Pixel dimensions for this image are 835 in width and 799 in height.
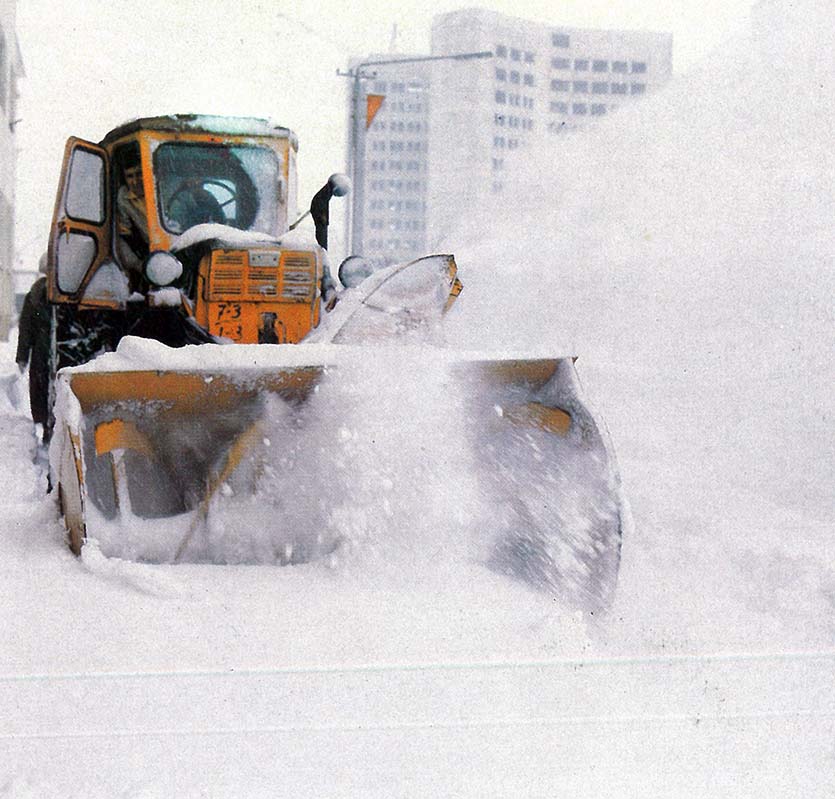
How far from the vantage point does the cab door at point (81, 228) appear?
5.26 meters

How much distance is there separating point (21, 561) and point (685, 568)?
2.66 metres

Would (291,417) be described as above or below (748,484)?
above

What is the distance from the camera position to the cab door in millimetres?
5262

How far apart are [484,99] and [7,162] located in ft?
90.9

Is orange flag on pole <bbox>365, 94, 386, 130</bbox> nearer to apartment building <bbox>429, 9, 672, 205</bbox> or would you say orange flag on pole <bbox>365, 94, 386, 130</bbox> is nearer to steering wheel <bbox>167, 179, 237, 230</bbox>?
steering wheel <bbox>167, 179, 237, 230</bbox>

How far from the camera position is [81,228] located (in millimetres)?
5320

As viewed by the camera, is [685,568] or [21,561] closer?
[21,561]

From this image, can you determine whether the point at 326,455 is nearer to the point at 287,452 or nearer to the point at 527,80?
the point at 287,452

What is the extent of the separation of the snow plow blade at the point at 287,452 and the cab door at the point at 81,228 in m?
1.86

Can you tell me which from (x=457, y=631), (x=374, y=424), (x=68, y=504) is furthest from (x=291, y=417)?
(x=457, y=631)

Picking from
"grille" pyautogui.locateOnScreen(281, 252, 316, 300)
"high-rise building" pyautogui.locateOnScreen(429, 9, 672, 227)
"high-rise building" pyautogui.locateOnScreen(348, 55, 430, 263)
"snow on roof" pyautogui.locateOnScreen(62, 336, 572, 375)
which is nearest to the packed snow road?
"snow on roof" pyautogui.locateOnScreen(62, 336, 572, 375)

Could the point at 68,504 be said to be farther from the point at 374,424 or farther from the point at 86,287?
the point at 86,287

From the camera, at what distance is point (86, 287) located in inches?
213

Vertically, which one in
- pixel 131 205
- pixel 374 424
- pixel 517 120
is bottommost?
pixel 374 424
